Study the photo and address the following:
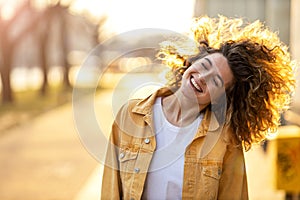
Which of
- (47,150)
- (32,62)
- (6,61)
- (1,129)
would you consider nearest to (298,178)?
(47,150)

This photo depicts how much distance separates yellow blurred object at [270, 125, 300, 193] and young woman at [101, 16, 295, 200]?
10.5ft

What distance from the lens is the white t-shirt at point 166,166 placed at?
2.30 m

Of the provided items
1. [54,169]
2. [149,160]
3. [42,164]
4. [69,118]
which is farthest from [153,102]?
[69,118]

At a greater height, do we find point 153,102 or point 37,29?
point 37,29

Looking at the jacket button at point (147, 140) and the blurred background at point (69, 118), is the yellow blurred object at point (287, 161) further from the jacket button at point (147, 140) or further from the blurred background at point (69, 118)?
the jacket button at point (147, 140)

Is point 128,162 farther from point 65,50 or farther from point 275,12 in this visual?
point 65,50

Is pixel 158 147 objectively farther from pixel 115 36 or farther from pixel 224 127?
pixel 115 36

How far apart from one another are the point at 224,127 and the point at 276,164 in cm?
346

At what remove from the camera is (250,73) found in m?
2.42

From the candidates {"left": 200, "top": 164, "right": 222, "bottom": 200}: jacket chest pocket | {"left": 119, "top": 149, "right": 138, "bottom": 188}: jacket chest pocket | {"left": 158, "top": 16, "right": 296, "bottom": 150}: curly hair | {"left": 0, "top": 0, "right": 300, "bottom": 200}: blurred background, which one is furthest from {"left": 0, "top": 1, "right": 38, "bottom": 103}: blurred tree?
{"left": 200, "top": 164, "right": 222, "bottom": 200}: jacket chest pocket

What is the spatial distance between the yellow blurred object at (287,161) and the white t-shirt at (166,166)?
11.5 ft

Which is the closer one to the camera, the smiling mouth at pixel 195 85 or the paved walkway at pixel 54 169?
the smiling mouth at pixel 195 85

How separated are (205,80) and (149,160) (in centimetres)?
36

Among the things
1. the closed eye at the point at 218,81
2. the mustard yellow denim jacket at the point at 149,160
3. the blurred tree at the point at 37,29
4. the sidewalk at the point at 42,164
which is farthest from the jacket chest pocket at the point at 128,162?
the blurred tree at the point at 37,29
